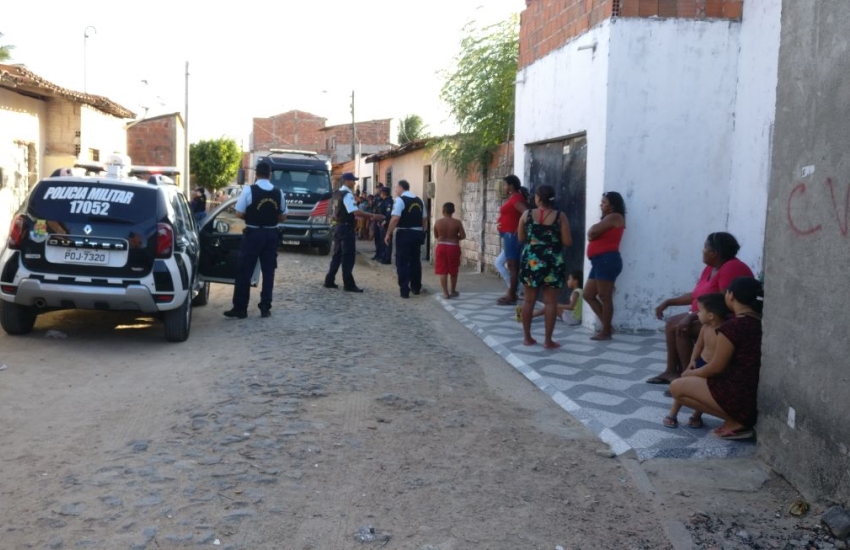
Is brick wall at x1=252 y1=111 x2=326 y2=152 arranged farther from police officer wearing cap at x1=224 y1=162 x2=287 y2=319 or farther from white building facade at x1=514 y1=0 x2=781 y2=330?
white building facade at x1=514 y1=0 x2=781 y2=330

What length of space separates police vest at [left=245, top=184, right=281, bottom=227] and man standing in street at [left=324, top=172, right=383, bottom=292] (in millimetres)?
2757

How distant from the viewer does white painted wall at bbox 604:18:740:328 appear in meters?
9.11

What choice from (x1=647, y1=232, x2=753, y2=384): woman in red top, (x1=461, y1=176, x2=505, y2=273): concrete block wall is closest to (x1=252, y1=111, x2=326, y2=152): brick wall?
(x1=461, y1=176, x2=505, y2=273): concrete block wall

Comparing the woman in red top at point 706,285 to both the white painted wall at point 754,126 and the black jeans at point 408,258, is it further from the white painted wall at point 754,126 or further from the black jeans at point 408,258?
the black jeans at point 408,258

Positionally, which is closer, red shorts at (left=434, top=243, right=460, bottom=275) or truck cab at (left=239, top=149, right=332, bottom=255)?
red shorts at (left=434, top=243, right=460, bottom=275)

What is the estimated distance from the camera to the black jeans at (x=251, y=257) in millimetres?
9977

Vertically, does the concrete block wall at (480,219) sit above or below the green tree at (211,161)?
below

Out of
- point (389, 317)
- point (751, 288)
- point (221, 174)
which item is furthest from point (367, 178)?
point (751, 288)

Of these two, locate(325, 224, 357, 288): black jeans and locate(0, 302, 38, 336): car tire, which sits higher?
locate(325, 224, 357, 288): black jeans

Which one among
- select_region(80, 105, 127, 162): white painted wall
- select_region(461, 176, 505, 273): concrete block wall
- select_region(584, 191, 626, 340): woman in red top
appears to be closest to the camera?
select_region(584, 191, 626, 340): woman in red top

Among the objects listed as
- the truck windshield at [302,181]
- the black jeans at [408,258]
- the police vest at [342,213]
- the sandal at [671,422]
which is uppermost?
the truck windshield at [302,181]

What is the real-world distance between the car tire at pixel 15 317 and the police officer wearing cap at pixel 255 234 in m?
2.39

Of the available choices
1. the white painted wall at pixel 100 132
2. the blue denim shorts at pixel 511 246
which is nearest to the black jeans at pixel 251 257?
the blue denim shorts at pixel 511 246

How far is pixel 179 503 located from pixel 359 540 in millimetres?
994
